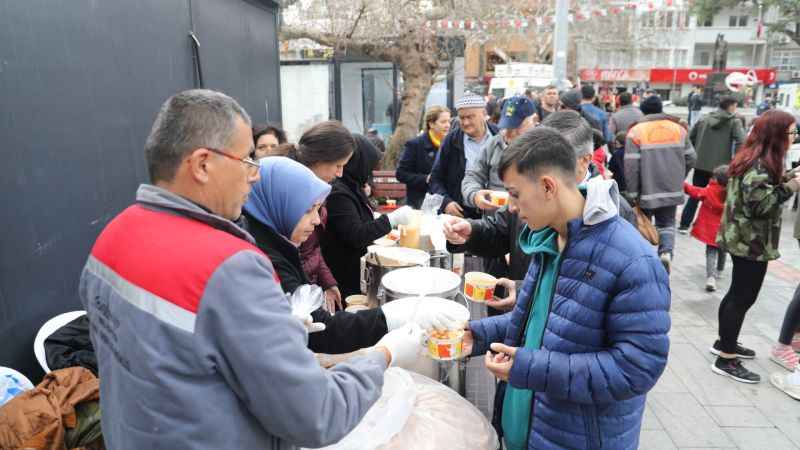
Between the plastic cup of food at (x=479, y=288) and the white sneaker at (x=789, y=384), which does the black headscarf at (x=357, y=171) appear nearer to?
the plastic cup of food at (x=479, y=288)

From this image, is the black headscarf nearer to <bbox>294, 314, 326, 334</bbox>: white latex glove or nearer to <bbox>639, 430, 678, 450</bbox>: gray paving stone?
<bbox>294, 314, 326, 334</bbox>: white latex glove

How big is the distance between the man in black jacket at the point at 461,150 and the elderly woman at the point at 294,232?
255 cm

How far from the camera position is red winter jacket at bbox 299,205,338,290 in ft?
9.53

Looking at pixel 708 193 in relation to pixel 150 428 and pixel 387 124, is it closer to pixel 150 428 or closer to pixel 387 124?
pixel 150 428

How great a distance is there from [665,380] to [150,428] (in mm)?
4115

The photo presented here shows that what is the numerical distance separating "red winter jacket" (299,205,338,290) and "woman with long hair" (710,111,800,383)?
3.06 m

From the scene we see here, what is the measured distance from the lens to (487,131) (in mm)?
4941

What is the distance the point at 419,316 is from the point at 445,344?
217 millimetres

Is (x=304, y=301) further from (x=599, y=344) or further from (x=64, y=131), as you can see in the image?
(x=64, y=131)

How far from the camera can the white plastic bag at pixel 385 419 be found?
1.72 meters

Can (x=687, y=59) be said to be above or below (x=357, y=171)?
above

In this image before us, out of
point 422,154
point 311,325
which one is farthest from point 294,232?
point 422,154

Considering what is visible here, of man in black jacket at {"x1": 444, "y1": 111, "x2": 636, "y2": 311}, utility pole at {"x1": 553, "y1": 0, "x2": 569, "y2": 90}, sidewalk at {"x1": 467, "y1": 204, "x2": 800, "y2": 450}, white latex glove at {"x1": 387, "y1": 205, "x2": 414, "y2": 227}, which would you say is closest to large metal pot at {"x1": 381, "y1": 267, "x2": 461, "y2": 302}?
man in black jacket at {"x1": 444, "y1": 111, "x2": 636, "y2": 311}

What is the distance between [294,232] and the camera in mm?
2008
